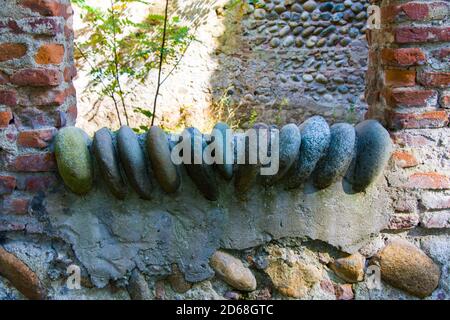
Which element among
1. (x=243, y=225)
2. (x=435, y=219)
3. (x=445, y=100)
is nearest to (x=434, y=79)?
(x=445, y=100)

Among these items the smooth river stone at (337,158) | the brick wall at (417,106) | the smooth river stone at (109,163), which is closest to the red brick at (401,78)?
the brick wall at (417,106)

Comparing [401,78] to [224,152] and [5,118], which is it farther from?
[5,118]

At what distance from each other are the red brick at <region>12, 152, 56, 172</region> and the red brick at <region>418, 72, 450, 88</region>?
1411 millimetres

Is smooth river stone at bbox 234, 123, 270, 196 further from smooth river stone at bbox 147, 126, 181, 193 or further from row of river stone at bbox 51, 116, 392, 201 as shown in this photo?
smooth river stone at bbox 147, 126, 181, 193

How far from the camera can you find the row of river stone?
1.73 meters

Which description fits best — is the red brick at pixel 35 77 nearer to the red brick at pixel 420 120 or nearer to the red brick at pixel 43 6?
the red brick at pixel 43 6

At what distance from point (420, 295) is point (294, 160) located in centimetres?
74

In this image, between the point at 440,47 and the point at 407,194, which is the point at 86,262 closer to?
the point at 407,194

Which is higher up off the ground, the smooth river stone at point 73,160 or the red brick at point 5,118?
the red brick at point 5,118

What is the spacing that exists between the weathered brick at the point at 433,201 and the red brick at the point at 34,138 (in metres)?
1.45

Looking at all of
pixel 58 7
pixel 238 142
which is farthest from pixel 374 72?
pixel 58 7

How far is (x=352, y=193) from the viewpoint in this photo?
1825 mm

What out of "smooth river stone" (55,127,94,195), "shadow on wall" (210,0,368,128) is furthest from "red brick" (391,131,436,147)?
"shadow on wall" (210,0,368,128)

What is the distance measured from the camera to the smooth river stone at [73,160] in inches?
68.0
